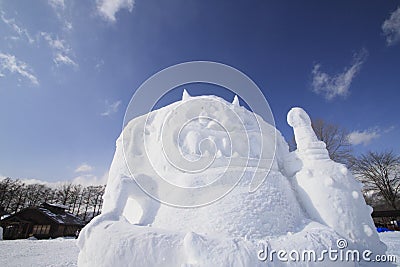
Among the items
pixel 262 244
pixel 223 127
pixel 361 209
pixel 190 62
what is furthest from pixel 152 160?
pixel 361 209

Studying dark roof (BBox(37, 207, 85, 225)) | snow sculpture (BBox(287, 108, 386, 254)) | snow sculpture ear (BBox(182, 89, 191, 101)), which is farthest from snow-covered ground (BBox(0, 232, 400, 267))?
dark roof (BBox(37, 207, 85, 225))

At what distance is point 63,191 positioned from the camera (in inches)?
1387

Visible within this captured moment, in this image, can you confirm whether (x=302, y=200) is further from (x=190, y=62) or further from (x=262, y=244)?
(x=190, y=62)

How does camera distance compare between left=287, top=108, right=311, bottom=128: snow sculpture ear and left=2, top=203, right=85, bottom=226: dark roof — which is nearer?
left=287, top=108, right=311, bottom=128: snow sculpture ear

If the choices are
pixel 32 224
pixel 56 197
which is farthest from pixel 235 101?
pixel 56 197

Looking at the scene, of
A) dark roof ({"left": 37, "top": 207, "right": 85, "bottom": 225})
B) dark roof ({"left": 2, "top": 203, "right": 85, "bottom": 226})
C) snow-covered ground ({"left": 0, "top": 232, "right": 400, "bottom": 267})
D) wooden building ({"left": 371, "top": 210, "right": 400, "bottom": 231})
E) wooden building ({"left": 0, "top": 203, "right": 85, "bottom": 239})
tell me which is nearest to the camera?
snow-covered ground ({"left": 0, "top": 232, "right": 400, "bottom": 267})

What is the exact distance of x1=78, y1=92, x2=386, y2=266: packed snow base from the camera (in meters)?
3.21

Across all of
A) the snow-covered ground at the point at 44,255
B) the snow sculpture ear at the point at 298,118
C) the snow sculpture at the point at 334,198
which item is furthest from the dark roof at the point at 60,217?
the snow sculpture at the point at 334,198

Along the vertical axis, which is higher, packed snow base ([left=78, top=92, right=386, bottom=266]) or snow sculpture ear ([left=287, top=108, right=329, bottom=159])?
snow sculpture ear ([left=287, top=108, right=329, bottom=159])

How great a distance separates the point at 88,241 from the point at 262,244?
2.86 m

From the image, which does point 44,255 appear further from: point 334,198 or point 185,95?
point 334,198

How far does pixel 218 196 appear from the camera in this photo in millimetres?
4211

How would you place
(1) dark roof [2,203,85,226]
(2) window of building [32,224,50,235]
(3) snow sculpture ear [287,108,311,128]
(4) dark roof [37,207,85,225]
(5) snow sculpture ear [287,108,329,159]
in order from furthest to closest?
(4) dark roof [37,207,85,225] < (2) window of building [32,224,50,235] < (1) dark roof [2,203,85,226] < (3) snow sculpture ear [287,108,311,128] < (5) snow sculpture ear [287,108,329,159]

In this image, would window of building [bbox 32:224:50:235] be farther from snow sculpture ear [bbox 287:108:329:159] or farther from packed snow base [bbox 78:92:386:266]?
snow sculpture ear [bbox 287:108:329:159]
